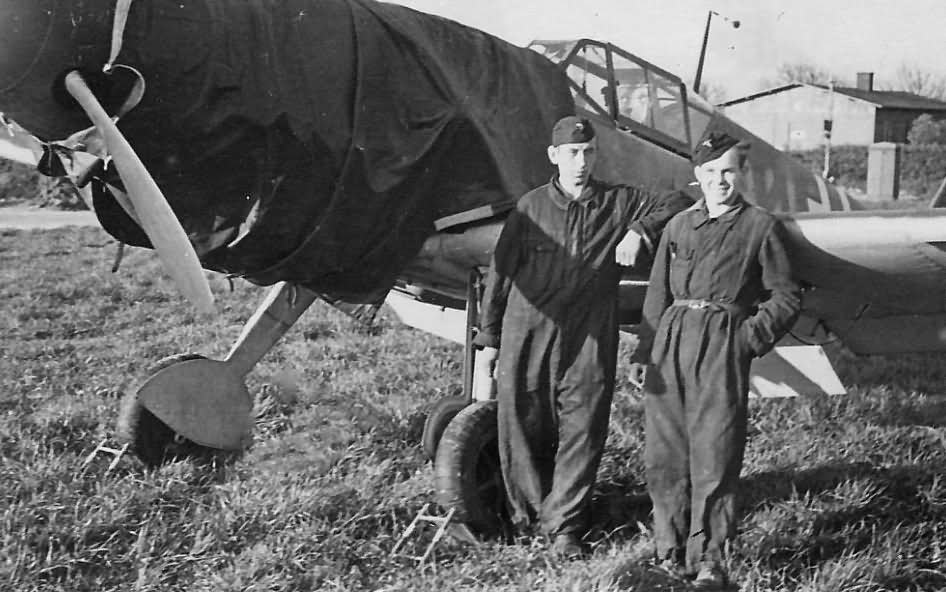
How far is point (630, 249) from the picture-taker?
11.0 feet

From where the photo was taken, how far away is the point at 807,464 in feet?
15.4

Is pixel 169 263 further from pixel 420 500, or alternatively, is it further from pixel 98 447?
pixel 98 447

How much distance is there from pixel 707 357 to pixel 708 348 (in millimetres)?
31

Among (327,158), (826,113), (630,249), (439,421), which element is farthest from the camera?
(826,113)

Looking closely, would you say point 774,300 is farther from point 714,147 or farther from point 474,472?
point 474,472

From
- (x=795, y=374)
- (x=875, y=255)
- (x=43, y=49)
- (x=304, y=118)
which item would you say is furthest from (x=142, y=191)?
(x=795, y=374)

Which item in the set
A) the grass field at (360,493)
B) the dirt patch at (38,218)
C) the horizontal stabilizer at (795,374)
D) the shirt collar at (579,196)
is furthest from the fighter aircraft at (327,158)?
the dirt patch at (38,218)

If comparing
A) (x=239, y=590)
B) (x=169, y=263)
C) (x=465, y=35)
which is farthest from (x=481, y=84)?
(x=239, y=590)

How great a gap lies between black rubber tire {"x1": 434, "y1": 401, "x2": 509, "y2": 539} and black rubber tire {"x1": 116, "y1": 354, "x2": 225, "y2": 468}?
150cm

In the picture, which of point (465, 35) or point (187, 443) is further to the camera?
point (187, 443)

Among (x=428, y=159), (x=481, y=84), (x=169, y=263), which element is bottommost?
(x=169, y=263)

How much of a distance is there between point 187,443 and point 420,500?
1353mm

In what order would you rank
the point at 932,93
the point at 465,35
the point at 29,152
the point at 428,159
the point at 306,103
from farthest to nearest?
the point at 932,93 → the point at 465,35 → the point at 428,159 → the point at 29,152 → the point at 306,103

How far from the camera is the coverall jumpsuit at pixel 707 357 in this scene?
315cm
